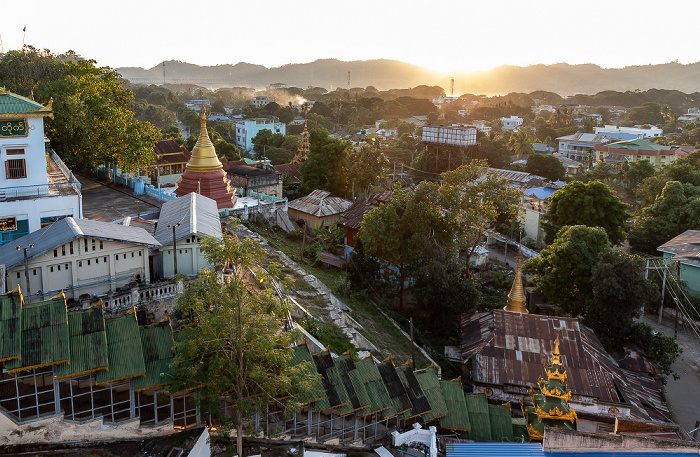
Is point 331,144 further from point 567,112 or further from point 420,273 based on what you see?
point 567,112

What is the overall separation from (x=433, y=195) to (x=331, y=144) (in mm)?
15891

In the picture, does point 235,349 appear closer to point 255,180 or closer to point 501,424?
point 501,424

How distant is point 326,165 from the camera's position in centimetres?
4362

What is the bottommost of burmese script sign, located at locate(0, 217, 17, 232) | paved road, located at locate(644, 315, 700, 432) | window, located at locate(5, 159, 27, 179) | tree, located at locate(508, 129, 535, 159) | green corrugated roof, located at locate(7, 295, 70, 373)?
paved road, located at locate(644, 315, 700, 432)

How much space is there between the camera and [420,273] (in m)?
27.1

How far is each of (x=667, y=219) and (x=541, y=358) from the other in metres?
25.9

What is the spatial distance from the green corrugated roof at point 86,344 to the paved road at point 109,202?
497 inches

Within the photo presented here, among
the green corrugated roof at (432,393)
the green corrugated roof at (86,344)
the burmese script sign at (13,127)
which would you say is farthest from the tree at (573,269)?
the burmese script sign at (13,127)

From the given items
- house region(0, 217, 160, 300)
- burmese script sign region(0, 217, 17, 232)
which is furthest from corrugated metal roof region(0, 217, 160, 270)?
burmese script sign region(0, 217, 17, 232)

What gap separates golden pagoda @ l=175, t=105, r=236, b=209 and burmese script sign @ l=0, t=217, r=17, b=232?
11344 mm

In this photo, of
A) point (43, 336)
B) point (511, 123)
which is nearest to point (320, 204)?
point (43, 336)

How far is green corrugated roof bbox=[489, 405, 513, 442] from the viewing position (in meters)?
16.9

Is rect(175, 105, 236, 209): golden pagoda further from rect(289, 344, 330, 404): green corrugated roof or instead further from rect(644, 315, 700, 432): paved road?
rect(644, 315, 700, 432): paved road

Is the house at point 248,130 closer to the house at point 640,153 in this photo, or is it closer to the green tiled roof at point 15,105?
the house at point 640,153
